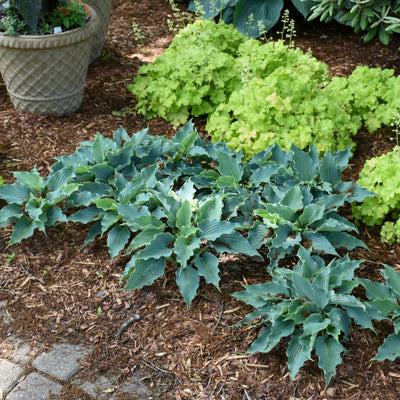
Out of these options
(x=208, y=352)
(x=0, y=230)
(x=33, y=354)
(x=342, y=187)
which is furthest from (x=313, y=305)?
(x=0, y=230)

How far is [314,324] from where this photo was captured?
246cm

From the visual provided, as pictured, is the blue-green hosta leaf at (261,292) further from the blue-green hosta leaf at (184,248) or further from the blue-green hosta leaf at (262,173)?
the blue-green hosta leaf at (262,173)

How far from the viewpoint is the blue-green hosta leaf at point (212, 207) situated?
118 inches

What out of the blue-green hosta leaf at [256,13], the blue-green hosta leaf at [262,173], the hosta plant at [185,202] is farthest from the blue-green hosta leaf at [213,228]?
the blue-green hosta leaf at [256,13]

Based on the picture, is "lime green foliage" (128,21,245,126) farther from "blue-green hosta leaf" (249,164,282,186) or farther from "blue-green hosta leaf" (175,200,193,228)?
"blue-green hosta leaf" (175,200,193,228)

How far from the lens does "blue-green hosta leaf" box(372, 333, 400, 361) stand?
2.46 meters

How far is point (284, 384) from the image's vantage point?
8.20ft

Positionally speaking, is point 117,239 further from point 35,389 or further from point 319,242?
point 319,242

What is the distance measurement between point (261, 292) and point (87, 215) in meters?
1.24

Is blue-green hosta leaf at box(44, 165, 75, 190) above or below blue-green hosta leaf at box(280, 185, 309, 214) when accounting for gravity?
below

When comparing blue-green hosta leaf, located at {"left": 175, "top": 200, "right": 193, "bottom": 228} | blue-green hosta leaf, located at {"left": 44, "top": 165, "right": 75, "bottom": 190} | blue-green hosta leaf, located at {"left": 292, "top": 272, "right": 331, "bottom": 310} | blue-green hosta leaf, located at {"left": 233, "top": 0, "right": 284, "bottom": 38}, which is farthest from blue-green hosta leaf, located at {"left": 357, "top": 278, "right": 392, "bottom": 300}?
blue-green hosta leaf, located at {"left": 233, "top": 0, "right": 284, "bottom": 38}

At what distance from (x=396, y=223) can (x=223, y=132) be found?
145 centimetres

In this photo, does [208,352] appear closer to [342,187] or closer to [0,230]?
[342,187]

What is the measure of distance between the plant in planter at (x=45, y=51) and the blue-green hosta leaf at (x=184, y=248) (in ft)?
7.23
